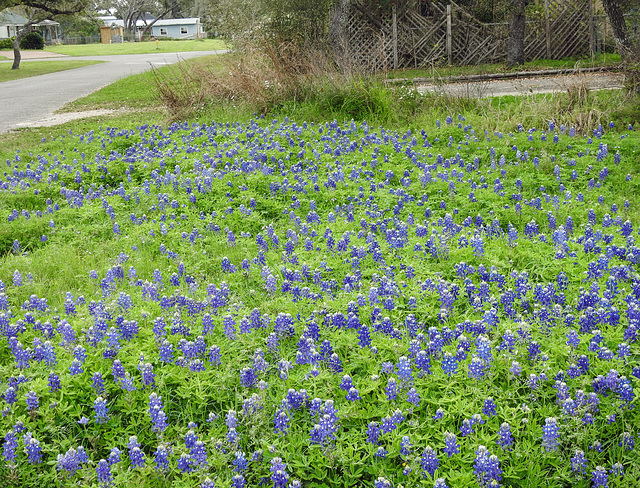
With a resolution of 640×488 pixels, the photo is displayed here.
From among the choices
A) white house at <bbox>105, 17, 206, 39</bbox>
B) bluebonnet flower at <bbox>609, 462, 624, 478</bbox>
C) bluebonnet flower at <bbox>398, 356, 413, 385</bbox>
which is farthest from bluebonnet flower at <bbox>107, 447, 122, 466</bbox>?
white house at <bbox>105, 17, 206, 39</bbox>

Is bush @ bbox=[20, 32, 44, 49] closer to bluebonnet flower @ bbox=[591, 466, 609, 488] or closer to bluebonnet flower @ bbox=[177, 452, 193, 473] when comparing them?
bluebonnet flower @ bbox=[177, 452, 193, 473]

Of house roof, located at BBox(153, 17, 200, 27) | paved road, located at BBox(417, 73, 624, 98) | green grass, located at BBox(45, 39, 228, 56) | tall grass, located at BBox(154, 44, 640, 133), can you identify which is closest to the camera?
A: tall grass, located at BBox(154, 44, 640, 133)

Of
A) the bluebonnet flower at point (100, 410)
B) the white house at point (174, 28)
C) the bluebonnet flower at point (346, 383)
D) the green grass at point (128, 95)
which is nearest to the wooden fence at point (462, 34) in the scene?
the green grass at point (128, 95)

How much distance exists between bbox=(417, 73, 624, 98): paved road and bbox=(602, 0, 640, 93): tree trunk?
49 centimetres

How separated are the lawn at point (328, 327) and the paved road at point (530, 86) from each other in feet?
10.3

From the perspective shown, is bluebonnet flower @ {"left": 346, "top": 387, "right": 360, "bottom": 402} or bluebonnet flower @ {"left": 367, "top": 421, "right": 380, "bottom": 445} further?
bluebonnet flower @ {"left": 346, "top": 387, "right": 360, "bottom": 402}

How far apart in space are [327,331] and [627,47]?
973 centimetres

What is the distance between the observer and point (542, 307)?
160 inches

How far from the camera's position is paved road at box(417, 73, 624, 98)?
10789mm

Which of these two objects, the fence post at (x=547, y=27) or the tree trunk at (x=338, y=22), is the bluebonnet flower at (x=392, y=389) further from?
the fence post at (x=547, y=27)

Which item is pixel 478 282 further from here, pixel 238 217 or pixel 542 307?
pixel 238 217

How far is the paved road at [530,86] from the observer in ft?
35.4

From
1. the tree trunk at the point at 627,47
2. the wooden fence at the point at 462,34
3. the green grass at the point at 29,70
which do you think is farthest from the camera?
the green grass at the point at 29,70

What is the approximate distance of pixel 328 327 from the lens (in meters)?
4.12
